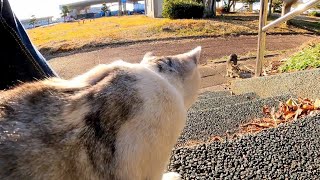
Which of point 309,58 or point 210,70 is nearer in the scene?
point 309,58

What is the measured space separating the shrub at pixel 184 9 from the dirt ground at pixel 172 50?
5.05 m

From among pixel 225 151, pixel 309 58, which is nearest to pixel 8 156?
pixel 225 151

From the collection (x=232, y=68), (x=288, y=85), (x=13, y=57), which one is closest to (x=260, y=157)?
(x=13, y=57)

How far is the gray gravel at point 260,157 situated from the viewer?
6.81 ft

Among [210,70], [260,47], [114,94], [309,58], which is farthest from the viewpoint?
[210,70]

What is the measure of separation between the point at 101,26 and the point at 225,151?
20.7 m

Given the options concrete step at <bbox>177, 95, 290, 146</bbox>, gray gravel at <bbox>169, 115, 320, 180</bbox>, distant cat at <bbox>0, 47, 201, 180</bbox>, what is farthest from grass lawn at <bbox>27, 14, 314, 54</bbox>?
distant cat at <bbox>0, 47, 201, 180</bbox>

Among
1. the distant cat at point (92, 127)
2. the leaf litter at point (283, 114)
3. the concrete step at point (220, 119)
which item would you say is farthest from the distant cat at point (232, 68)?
the distant cat at point (92, 127)

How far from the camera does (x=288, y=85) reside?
4012 millimetres

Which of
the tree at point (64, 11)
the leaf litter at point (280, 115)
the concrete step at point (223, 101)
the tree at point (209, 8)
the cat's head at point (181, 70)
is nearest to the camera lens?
the cat's head at point (181, 70)

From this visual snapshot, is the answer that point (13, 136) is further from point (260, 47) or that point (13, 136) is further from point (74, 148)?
point (260, 47)

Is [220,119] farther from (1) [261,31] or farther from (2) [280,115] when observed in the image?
(1) [261,31]

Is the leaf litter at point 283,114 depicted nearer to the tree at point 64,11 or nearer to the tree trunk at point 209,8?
the tree trunk at point 209,8

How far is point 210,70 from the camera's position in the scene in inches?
396
